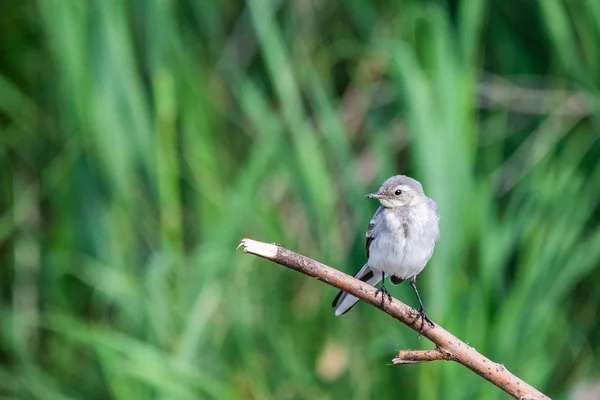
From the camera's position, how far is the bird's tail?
207 cm

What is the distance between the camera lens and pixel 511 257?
4383 mm

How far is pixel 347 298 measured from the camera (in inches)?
85.2

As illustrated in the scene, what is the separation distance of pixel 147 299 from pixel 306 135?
2.81 feet

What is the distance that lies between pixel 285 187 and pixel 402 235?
247 centimetres

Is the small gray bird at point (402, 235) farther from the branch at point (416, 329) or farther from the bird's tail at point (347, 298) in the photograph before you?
the branch at point (416, 329)

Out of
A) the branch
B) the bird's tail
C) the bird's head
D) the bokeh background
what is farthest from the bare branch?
the bokeh background

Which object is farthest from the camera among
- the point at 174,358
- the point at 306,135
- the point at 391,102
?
the point at 391,102

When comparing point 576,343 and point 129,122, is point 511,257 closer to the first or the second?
point 576,343

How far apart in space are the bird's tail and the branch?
10.5 inches

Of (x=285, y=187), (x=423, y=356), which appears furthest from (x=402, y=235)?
(x=285, y=187)

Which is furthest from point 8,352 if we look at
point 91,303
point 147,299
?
point 147,299

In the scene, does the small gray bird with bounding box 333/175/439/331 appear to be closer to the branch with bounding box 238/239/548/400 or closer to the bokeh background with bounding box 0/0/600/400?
the branch with bounding box 238/239/548/400

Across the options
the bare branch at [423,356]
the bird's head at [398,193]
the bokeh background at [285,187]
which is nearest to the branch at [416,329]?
the bare branch at [423,356]

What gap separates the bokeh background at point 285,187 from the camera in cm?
361
